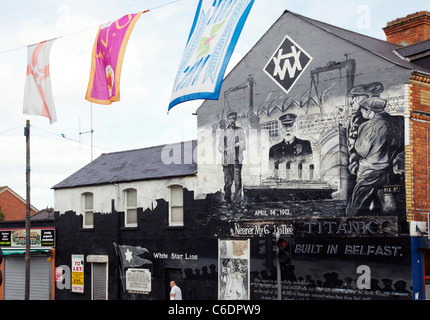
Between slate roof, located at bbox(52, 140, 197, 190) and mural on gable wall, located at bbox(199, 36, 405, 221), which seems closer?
mural on gable wall, located at bbox(199, 36, 405, 221)

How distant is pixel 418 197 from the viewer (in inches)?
666

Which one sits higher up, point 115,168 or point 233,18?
point 233,18

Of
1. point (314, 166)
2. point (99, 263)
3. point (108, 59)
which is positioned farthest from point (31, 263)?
point (314, 166)

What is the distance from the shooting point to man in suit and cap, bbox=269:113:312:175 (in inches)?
765

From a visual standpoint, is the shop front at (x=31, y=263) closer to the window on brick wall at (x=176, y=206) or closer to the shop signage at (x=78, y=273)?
the shop signage at (x=78, y=273)

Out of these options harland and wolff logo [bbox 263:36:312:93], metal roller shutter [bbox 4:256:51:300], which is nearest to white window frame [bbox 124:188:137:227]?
metal roller shutter [bbox 4:256:51:300]

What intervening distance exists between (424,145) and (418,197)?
161cm

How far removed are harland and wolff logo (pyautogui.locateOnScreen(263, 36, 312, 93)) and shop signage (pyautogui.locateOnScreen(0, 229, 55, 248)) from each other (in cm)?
1473

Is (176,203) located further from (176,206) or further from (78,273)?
(78,273)

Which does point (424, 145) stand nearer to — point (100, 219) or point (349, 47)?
point (349, 47)

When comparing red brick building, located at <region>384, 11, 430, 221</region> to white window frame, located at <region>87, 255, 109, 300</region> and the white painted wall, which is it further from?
white window frame, located at <region>87, 255, 109, 300</region>

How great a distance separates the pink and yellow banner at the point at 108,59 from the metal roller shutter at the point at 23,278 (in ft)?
44.6

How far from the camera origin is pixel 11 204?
5584cm
